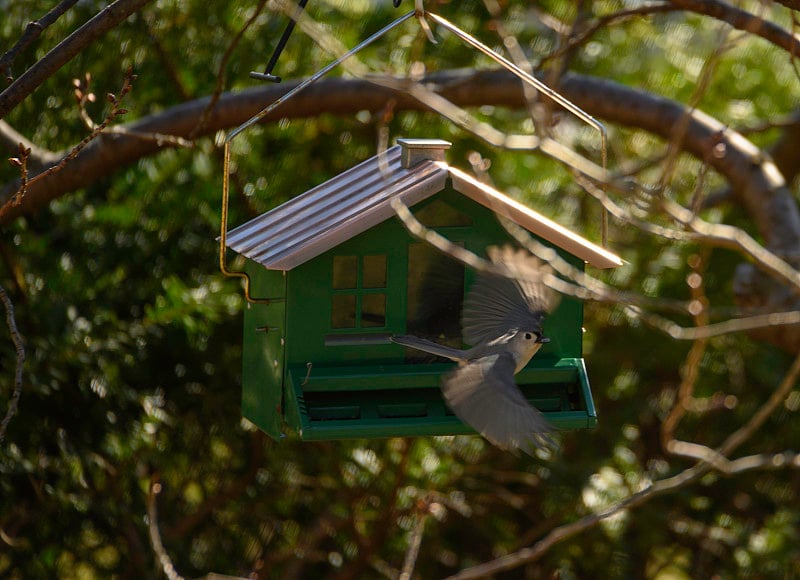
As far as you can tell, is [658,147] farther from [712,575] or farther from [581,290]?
[581,290]

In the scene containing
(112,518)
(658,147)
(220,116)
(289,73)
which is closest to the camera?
(220,116)

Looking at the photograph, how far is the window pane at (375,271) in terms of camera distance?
90.0 inches

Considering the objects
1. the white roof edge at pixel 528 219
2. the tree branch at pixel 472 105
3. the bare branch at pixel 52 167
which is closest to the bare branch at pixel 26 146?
the tree branch at pixel 472 105

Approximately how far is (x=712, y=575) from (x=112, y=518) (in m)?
2.77

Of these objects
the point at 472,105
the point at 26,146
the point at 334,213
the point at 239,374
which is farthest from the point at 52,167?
the point at 239,374

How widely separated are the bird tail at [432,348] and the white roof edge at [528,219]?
30cm

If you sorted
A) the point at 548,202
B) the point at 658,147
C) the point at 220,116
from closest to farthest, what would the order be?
the point at 220,116 < the point at 548,202 < the point at 658,147

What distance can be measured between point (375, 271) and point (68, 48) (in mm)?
744

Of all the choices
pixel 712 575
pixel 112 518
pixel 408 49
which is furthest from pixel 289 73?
pixel 712 575

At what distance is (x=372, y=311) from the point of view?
229 centimetres

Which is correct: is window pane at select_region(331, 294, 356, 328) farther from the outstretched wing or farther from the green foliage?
the green foliage

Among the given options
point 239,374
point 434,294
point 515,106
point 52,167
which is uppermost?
point 52,167

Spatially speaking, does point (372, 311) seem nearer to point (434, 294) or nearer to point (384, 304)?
point (384, 304)

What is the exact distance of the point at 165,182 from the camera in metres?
3.95
